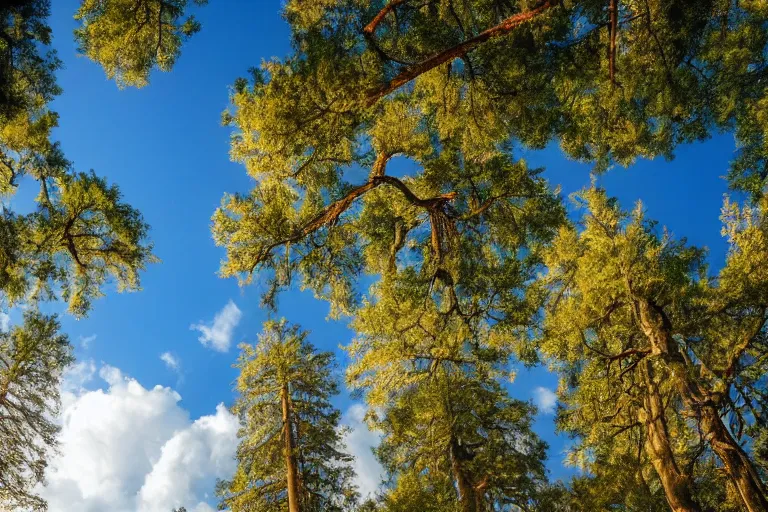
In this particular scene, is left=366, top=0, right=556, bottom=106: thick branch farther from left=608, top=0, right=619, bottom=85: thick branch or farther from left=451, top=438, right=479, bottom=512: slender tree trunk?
left=451, top=438, right=479, bottom=512: slender tree trunk

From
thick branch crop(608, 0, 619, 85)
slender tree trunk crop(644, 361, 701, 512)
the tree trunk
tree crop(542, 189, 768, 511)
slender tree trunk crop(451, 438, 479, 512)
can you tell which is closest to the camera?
the tree trunk

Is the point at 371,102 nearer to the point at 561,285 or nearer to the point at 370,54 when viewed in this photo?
the point at 370,54

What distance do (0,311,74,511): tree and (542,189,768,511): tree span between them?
15279 mm

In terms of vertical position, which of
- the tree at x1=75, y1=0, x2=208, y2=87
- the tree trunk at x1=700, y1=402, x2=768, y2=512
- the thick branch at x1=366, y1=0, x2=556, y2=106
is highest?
the tree at x1=75, y1=0, x2=208, y2=87

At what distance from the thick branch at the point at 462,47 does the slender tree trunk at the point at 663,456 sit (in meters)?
6.78

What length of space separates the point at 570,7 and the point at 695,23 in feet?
6.87

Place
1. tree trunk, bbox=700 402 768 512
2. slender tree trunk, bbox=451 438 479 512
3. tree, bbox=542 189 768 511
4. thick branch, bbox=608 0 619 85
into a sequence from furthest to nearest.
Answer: slender tree trunk, bbox=451 438 479 512 < tree, bbox=542 189 768 511 < thick branch, bbox=608 0 619 85 < tree trunk, bbox=700 402 768 512

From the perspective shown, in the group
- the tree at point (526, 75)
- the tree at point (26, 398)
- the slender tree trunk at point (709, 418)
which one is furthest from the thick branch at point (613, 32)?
the tree at point (26, 398)

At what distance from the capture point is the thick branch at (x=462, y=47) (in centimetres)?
583

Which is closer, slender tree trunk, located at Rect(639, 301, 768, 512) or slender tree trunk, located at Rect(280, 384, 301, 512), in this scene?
slender tree trunk, located at Rect(639, 301, 768, 512)

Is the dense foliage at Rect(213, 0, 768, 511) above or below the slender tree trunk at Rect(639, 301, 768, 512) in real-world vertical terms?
above

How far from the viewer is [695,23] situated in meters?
7.46

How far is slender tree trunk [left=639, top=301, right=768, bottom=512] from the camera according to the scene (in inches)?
242

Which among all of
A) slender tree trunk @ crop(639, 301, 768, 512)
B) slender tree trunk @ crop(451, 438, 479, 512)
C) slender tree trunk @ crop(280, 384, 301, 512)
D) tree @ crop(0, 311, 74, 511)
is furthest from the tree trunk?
tree @ crop(0, 311, 74, 511)
